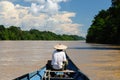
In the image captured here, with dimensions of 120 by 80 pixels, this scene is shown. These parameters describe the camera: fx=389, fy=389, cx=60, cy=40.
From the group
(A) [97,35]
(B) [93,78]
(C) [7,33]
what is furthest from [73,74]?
(C) [7,33]

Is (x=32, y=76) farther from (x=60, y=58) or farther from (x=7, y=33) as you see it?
(x=7, y=33)

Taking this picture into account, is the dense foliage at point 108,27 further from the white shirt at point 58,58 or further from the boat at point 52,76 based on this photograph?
the white shirt at point 58,58

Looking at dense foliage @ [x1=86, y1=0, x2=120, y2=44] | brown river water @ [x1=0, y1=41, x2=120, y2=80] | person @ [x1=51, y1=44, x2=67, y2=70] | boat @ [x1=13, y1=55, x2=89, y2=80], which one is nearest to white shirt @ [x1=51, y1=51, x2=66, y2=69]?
person @ [x1=51, y1=44, x2=67, y2=70]

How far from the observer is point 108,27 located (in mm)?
101750

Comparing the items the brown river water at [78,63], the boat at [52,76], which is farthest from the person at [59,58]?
the brown river water at [78,63]

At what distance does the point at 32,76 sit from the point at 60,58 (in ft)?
5.41

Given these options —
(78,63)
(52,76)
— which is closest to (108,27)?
(78,63)

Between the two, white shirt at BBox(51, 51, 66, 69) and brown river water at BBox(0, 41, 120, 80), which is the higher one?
white shirt at BBox(51, 51, 66, 69)

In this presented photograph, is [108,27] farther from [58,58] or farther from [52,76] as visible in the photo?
[58,58]

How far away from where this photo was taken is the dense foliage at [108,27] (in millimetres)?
76838

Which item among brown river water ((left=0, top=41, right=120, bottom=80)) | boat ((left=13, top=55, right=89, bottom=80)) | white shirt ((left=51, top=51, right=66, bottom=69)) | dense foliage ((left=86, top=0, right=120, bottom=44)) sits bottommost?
brown river water ((left=0, top=41, right=120, bottom=80))

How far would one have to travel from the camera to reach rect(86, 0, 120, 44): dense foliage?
252 feet

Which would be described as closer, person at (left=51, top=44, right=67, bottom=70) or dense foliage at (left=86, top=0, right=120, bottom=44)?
person at (left=51, top=44, right=67, bottom=70)

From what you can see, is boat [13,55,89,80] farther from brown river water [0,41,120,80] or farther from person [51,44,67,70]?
brown river water [0,41,120,80]
